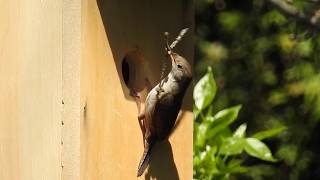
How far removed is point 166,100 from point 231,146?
1487mm

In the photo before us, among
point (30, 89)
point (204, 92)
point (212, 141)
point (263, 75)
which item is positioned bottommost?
point (263, 75)

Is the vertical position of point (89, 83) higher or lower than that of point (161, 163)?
higher

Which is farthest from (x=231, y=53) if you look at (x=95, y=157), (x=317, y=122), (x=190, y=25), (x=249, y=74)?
(x=95, y=157)

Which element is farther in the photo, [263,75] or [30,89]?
[263,75]

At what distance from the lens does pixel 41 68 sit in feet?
6.90

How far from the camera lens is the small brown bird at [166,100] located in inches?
77.4

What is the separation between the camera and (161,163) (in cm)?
213

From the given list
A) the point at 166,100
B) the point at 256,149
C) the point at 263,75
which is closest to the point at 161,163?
the point at 166,100

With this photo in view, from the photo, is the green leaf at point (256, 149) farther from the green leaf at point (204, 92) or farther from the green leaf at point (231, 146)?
the green leaf at point (204, 92)

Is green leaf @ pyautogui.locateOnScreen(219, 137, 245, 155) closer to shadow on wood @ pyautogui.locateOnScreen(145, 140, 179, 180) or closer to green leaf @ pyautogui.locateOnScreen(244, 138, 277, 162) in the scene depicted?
green leaf @ pyautogui.locateOnScreen(244, 138, 277, 162)

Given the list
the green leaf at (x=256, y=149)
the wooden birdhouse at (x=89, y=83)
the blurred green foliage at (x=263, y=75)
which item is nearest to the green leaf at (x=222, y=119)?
the green leaf at (x=256, y=149)

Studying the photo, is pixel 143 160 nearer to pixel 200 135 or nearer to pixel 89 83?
pixel 89 83

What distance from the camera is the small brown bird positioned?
1967mm

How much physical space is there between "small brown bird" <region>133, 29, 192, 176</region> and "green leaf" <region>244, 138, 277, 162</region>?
1556 mm
